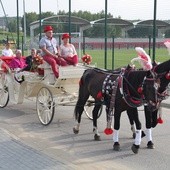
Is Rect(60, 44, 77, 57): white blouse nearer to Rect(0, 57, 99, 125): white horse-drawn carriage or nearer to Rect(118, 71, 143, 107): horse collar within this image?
Rect(0, 57, 99, 125): white horse-drawn carriage

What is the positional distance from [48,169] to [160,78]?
2.27 metres

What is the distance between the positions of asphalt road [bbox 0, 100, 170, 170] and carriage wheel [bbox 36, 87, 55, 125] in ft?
0.57

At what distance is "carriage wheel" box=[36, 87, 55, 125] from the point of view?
9.47m

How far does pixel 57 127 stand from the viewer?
9.39m

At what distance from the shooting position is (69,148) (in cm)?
751

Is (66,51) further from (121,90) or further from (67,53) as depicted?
(121,90)

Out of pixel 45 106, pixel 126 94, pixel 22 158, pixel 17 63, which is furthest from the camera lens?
pixel 17 63

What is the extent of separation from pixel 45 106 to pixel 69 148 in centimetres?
234

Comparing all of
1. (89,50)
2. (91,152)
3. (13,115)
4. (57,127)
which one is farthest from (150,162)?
(89,50)

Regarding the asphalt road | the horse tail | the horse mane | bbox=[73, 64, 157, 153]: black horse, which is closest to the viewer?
the asphalt road

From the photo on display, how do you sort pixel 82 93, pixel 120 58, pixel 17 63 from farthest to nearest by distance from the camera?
pixel 120 58, pixel 17 63, pixel 82 93

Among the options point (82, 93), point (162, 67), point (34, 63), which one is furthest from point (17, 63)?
point (162, 67)

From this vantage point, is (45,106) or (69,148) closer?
(69,148)

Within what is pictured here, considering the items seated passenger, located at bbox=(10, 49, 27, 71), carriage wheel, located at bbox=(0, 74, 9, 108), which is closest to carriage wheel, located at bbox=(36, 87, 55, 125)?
seated passenger, located at bbox=(10, 49, 27, 71)
